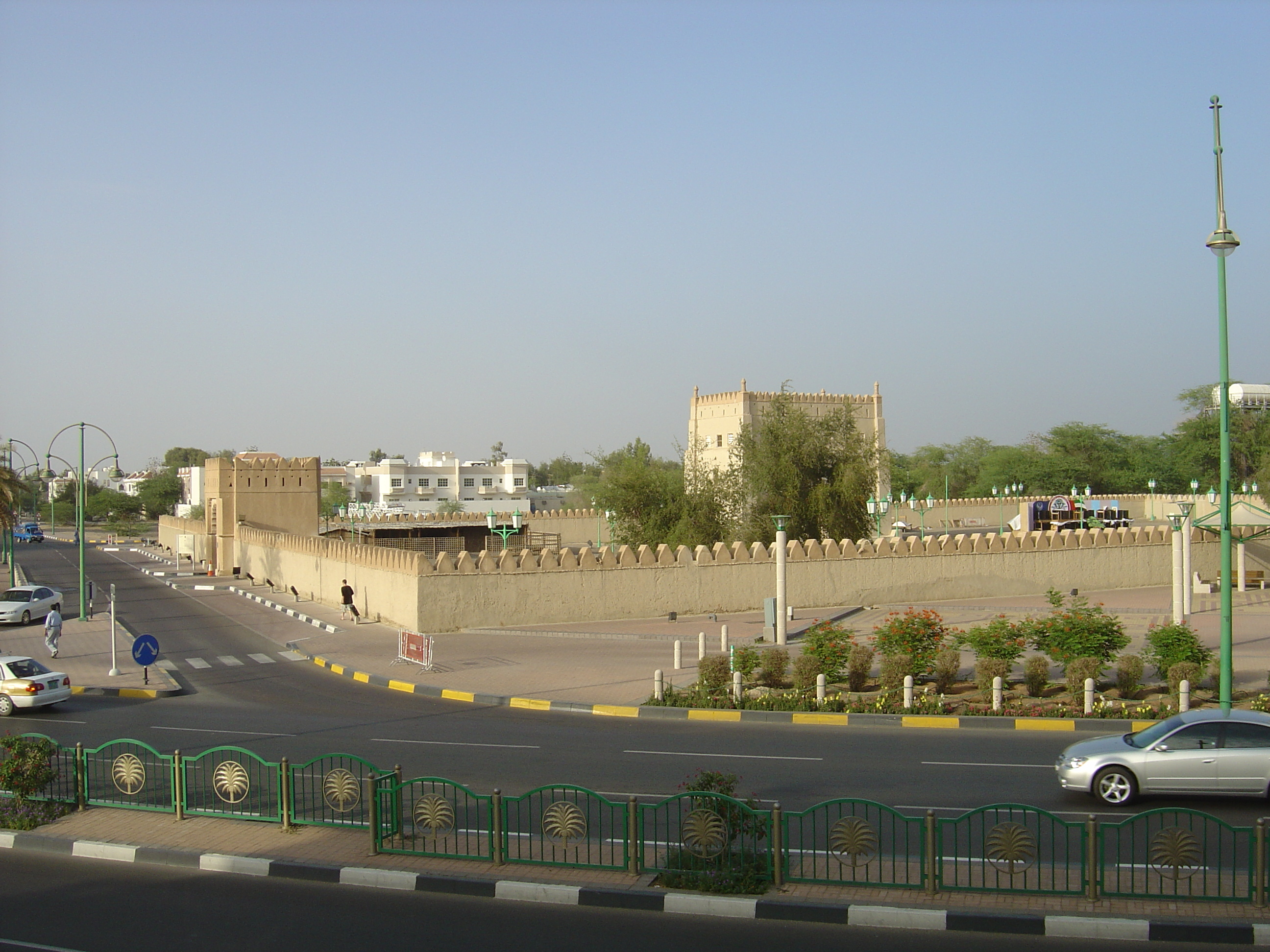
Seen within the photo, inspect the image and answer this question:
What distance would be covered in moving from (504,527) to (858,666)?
18027mm

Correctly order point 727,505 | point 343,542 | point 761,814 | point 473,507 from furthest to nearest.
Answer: point 473,507
point 727,505
point 343,542
point 761,814

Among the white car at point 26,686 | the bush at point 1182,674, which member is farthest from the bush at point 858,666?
the white car at point 26,686

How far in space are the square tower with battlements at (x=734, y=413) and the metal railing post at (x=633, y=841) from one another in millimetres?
69063

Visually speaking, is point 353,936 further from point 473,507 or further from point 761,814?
point 473,507

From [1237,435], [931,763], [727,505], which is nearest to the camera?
[931,763]

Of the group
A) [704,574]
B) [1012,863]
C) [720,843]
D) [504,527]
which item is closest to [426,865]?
[720,843]

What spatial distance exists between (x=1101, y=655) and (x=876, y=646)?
3332 millimetres

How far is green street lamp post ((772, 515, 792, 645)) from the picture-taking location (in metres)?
22.4

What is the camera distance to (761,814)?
7773mm

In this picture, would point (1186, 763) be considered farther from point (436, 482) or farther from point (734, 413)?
point (436, 482)

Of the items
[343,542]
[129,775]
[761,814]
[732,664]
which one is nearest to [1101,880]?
[761,814]

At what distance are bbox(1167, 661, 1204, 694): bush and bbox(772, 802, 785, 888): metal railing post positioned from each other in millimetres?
9951

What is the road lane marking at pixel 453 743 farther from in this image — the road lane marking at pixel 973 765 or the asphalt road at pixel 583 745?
the road lane marking at pixel 973 765

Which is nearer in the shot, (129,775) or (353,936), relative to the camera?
(353,936)
